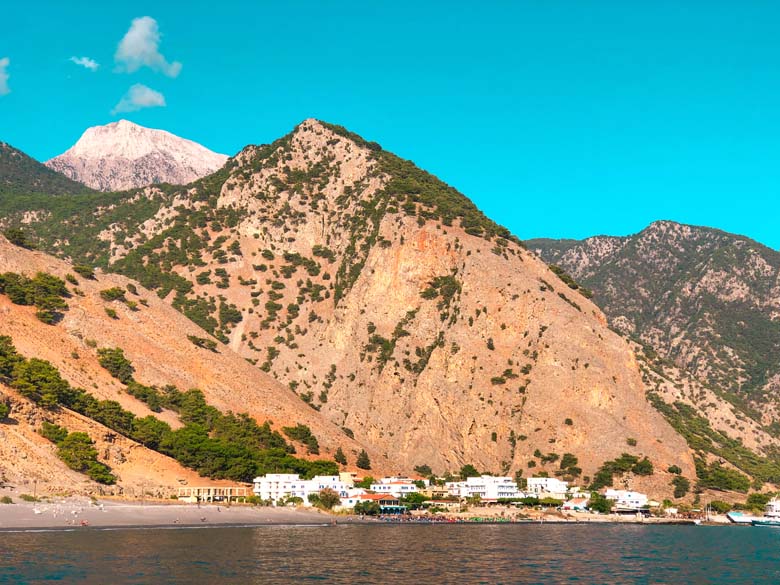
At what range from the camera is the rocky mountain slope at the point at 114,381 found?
111 meters

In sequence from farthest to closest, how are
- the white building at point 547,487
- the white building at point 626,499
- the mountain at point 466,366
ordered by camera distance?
the mountain at point 466,366
the white building at point 547,487
the white building at point 626,499

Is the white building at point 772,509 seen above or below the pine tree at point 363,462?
below

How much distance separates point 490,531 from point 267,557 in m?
49.5

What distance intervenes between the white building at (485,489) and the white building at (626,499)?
1454cm

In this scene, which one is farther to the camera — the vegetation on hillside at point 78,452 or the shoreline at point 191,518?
the vegetation on hillside at point 78,452

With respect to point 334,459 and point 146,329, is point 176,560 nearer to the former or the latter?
point 334,459

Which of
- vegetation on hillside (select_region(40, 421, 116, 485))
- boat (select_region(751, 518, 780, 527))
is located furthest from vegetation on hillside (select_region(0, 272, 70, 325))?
boat (select_region(751, 518, 780, 527))

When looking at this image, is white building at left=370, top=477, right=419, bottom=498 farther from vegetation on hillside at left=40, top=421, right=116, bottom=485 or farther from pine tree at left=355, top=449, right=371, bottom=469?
vegetation on hillside at left=40, top=421, right=116, bottom=485

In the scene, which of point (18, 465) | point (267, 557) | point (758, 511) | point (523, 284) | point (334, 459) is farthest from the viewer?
point (523, 284)

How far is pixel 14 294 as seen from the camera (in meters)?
142

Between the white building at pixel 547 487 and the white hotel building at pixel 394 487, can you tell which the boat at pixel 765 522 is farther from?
the white hotel building at pixel 394 487

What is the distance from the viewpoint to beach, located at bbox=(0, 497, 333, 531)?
90.3 m

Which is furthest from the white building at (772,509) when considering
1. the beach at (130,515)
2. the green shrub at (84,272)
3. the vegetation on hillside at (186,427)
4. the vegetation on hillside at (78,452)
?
the green shrub at (84,272)

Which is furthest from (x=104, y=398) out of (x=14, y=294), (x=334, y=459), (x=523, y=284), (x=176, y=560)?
(x=523, y=284)
